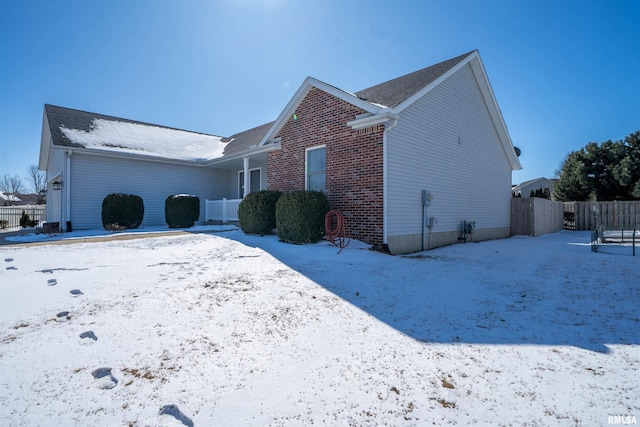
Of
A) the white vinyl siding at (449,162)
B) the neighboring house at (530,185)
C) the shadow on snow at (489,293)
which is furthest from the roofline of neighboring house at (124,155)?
the neighboring house at (530,185)

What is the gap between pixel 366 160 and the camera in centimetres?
801

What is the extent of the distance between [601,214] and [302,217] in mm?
18932

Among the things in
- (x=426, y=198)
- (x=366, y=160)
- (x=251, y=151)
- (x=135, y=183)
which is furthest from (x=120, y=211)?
(x=426, y=198)

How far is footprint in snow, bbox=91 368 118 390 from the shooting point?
6.79 feet

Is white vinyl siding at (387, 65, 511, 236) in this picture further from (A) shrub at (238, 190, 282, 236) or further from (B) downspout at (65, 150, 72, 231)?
(B) downspout at (65, 150, 72, 231)

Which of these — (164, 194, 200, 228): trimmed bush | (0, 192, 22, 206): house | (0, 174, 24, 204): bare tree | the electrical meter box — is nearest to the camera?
the electrical meter box

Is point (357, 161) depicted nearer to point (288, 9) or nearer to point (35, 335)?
point (288, 9)

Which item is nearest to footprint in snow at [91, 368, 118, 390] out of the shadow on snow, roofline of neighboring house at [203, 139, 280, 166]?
the shadow on snow

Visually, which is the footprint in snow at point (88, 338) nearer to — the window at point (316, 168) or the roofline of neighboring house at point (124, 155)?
the window at point (316, 168)

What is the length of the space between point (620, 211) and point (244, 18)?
21161 millimetres

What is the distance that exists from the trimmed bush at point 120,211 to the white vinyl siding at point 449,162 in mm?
10588

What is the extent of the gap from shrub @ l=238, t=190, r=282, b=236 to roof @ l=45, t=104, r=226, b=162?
726 centimetres

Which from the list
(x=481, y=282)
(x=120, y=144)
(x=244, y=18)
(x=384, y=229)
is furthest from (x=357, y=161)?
(x=120, y=144)

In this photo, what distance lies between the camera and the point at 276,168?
10906mm
